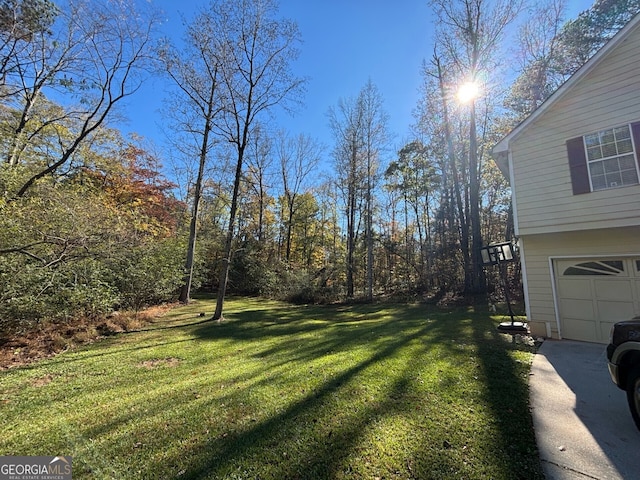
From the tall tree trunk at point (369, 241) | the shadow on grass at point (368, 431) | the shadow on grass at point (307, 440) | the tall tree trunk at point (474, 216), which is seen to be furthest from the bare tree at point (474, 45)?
the shadow on grass at point (307, 440)

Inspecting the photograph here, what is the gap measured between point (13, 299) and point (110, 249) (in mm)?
1803

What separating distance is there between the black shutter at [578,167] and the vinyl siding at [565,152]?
102mm

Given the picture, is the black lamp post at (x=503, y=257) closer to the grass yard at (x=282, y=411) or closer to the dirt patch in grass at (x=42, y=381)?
the grass yard at (x=282, y=411)

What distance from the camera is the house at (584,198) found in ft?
18.2

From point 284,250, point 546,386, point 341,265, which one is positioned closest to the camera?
point 546,386

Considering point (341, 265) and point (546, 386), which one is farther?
point (341, 265)

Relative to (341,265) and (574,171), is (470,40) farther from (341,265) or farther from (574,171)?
(341,265)

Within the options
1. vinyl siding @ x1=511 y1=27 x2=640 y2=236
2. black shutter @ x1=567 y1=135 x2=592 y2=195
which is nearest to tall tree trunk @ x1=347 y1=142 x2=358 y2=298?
vinyl siding @ x1=511 y1=27 x2=640 y2=236

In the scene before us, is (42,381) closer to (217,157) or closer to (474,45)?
(217,157)

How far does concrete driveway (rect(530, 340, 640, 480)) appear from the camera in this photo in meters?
2.27

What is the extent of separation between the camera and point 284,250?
82.3ft

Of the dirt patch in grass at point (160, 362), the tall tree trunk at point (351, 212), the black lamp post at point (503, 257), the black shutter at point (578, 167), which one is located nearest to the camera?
the dirt patch in grass at point (160, 362)

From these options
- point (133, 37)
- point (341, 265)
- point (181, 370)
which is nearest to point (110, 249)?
point (181, 370)

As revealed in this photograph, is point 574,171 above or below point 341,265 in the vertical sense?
above
